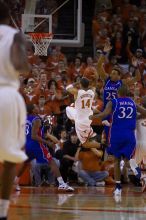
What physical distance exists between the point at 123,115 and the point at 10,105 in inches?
225

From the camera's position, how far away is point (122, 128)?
1122cm

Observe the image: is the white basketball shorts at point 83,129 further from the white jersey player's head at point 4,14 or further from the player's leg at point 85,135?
the white jersey player's head at point 4,14

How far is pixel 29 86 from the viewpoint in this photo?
1520cm

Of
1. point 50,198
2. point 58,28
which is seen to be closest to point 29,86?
point 58,28

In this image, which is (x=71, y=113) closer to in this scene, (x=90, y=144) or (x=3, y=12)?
(x=90, y=144)

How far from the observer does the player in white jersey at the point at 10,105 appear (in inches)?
220

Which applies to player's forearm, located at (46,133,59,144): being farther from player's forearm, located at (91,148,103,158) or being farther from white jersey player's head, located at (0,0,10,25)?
white jersey player's head, located at (0,0,10,25)

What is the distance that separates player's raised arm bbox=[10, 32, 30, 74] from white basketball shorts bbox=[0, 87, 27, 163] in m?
0.21

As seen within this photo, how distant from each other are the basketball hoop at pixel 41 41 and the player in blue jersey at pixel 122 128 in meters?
4.25

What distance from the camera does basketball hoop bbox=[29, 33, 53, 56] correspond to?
1488 centimetres

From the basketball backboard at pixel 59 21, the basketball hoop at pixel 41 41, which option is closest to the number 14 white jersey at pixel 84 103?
the basketball hoop at pixel 41 41

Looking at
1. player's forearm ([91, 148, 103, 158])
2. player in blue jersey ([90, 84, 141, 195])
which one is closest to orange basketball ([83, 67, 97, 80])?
player's forearm ([91, 148, 103, 158])

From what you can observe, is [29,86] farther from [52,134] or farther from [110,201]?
[110,201]

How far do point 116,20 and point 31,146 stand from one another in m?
8.94
